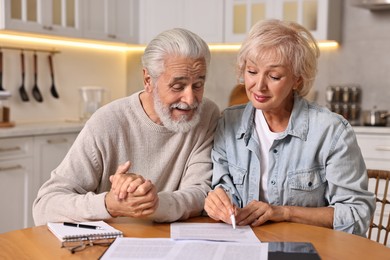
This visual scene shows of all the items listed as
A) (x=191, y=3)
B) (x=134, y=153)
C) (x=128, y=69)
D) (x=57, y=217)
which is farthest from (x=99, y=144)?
(x=128, y=69)

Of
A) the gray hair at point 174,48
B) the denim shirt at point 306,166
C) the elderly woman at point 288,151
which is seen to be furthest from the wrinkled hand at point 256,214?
the gray hair at point 174,48

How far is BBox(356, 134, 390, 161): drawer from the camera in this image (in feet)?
12.1

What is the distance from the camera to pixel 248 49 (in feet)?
5.99

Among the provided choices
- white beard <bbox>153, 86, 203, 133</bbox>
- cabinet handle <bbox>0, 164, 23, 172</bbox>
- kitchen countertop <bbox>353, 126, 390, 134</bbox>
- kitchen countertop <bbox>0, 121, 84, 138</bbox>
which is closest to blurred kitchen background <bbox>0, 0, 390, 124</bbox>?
kitchen countertop <bbox>0, 121, 84, 138</bbox>

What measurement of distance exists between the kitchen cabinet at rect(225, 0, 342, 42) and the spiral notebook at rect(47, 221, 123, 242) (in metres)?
3.01

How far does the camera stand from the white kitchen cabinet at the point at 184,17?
15.0 feet

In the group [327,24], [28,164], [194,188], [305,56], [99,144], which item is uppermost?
[327,24]

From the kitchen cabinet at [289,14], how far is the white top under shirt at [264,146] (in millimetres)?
2418

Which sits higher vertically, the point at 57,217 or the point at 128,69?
the point at 128,69

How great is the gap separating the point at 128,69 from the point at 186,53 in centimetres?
357

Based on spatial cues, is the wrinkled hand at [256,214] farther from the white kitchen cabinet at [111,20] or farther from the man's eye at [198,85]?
the white kitchen cabinet at [111,20]

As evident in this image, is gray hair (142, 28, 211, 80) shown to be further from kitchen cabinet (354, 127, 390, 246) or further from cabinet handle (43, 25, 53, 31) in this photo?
cabinet handle (43, 25, 53, 31)

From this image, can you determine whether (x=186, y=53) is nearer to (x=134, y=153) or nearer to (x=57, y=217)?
(x=134, y=153)

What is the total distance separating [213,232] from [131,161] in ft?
1.65
